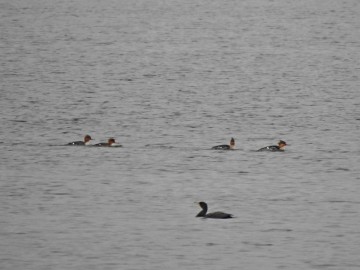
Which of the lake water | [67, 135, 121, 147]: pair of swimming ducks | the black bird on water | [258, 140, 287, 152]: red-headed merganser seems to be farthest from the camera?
[67, 135, 121, 147]: pair of swimming ducks

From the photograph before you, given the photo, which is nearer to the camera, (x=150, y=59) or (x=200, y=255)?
(x=200, y=255)

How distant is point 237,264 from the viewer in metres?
22.5

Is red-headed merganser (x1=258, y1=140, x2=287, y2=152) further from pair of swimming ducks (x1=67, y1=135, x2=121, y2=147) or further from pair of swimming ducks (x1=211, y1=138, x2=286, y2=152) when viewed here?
pair of swimming ducks (x1=67, y1=135, x2=121, y2=147)

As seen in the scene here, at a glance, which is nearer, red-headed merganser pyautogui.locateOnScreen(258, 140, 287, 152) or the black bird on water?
the black bird on water

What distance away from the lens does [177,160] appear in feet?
116

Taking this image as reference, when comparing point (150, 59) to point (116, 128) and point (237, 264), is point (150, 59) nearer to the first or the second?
point (116, 128)

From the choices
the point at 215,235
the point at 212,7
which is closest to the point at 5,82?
the point at 215,235

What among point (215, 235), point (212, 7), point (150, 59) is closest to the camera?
point (215, 235)

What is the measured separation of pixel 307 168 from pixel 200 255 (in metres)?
11.3

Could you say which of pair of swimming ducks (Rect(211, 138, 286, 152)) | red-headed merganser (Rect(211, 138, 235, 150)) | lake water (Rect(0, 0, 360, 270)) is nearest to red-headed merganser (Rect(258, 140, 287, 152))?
pair of swimming ducks (Rect(211, 138, 286, 152))

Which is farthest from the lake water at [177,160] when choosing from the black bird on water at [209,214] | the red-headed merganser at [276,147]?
the red-headed merganser at [276,147]

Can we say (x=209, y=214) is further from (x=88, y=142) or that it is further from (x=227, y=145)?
(x=88, y=142)

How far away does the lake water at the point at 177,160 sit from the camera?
938 inches

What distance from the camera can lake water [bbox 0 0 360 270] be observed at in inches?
938
